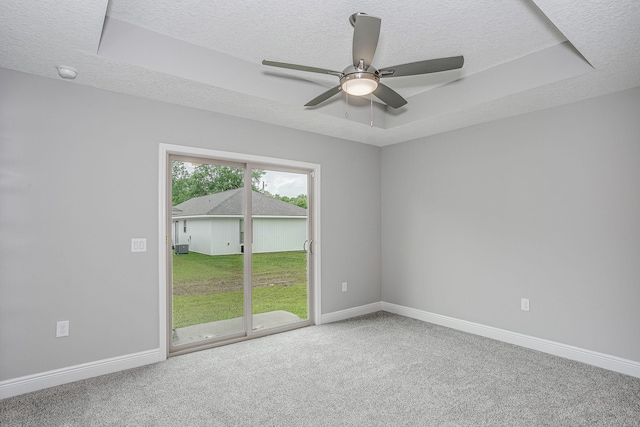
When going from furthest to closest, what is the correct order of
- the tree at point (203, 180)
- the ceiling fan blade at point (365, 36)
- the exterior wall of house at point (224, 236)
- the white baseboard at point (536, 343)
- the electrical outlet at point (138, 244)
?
the exterior wall of house at point (224, 236), the tree at point (203, 180), the electrical outlet at point (138, 244), the white baseboard at point (536, 343), the ceiling fan blade at point (365, 36)

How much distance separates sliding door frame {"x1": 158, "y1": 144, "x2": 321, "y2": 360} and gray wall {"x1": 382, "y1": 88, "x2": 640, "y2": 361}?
1256 mm

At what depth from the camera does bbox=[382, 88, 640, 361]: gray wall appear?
120 inches

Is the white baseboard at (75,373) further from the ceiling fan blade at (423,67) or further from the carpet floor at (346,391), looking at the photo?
the ceiling fan blade at (423,67)

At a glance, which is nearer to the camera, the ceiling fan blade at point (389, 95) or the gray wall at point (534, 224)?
the ceiling fan blade at point (389, 95)

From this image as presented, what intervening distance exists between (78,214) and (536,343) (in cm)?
442

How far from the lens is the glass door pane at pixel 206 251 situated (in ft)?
11.5

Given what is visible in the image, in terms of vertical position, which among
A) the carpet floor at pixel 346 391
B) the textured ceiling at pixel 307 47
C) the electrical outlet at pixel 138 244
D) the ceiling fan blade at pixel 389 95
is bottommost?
the carpet floor at pixel 346 391

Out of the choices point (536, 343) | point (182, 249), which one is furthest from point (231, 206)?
point (536, 343)

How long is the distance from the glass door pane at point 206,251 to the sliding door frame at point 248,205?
0.08 metres

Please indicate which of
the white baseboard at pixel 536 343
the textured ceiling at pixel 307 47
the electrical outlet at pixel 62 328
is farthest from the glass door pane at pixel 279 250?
the electrical outlet at pixel 62 328

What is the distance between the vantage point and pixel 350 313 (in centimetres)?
473

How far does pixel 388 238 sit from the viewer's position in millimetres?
5086

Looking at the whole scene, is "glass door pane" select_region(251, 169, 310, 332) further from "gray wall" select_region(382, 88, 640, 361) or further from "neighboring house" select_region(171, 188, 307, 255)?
"gray wall" select_region(382, 88, 640, 361)

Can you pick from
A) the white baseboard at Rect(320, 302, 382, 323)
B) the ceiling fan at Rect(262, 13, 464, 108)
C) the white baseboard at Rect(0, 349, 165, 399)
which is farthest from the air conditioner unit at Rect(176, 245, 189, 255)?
the ceiling fan at Rect(262, 13, 464, 108)
